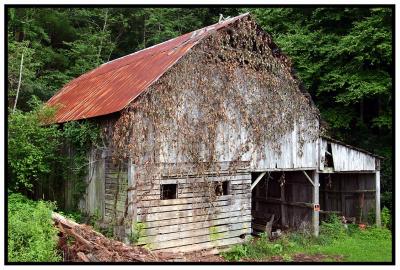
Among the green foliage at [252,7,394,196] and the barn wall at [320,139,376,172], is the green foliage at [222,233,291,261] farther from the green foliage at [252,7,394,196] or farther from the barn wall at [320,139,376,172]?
the green foliage at [252,7,394,196]

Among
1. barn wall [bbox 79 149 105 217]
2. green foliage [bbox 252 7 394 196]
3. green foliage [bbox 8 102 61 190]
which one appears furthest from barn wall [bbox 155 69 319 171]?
green foliage [bbox 252 7 394 196]

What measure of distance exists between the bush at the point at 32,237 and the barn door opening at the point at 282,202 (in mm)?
8168

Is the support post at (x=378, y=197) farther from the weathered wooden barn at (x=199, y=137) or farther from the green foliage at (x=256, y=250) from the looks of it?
the green foliage at (x=256, y=250)

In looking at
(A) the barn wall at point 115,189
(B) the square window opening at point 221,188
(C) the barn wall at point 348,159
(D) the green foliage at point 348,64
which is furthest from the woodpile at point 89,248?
(D) the green foliage at point 348,64

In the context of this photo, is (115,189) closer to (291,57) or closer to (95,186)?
(95,186)

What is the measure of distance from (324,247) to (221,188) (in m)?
3.86

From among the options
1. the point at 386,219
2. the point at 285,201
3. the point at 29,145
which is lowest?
the point at 386,219

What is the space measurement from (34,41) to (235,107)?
13492mm

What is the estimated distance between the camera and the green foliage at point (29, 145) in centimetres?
1195

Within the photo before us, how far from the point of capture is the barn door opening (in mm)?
16328

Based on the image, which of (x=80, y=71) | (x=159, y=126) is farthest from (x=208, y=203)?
(x=80, y=71)

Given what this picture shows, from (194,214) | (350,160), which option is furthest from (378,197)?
(194,214)

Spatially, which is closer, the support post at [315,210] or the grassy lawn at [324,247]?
the grassy lawn at [324,247]

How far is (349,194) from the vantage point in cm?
1775
